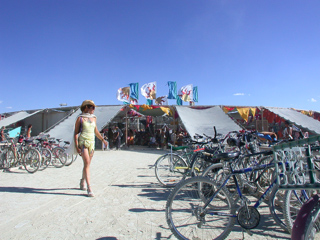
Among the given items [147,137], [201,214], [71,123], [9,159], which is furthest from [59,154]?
[147,137]

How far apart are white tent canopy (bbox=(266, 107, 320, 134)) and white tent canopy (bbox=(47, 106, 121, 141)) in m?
10.6

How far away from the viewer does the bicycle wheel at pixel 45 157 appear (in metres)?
6.79

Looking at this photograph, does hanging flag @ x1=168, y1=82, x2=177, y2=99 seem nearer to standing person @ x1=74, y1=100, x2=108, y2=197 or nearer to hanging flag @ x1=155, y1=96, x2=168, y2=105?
hanging flag @ x1=155, y1=96, x2=168, y2=105

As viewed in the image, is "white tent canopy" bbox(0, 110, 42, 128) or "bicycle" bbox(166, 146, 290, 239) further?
"white tent canopy" bbox(0, 110, 42, 128)

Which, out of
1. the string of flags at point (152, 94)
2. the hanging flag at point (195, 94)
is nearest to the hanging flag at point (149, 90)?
the string of flags at point (152, 94)

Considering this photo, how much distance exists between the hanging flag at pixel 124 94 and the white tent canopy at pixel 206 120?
4.11 metres

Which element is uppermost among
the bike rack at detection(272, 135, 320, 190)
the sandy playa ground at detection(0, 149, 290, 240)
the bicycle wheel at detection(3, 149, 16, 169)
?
the bike rack at detection(272, 135, 320, 190)

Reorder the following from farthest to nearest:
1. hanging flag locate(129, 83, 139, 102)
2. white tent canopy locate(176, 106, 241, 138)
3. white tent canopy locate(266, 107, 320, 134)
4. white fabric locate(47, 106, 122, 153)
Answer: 1. hanging flag locate(129, 83, 139, 102)
2. white tent canopy locate(266, 107, 320, 134)
3. white fabric locate(47, 106, 122, 153)
4. white tent canopy locate(176, 106, 241, 138)

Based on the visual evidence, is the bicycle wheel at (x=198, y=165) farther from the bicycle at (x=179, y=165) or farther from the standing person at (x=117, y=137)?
the standing person at (x=117, y=137)

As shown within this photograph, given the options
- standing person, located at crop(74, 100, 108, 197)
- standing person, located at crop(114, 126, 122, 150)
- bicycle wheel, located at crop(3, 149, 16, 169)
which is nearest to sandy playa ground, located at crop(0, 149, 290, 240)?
standing person, located at crop(74, 100, 108, 197)

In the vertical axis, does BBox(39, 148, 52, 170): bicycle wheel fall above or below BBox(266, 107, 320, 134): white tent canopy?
below

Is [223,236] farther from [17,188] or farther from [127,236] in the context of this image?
[17,188]

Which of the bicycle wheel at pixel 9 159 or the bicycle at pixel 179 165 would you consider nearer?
the bicycle at pixel 179 165

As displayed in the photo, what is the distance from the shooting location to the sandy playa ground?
2567mm
